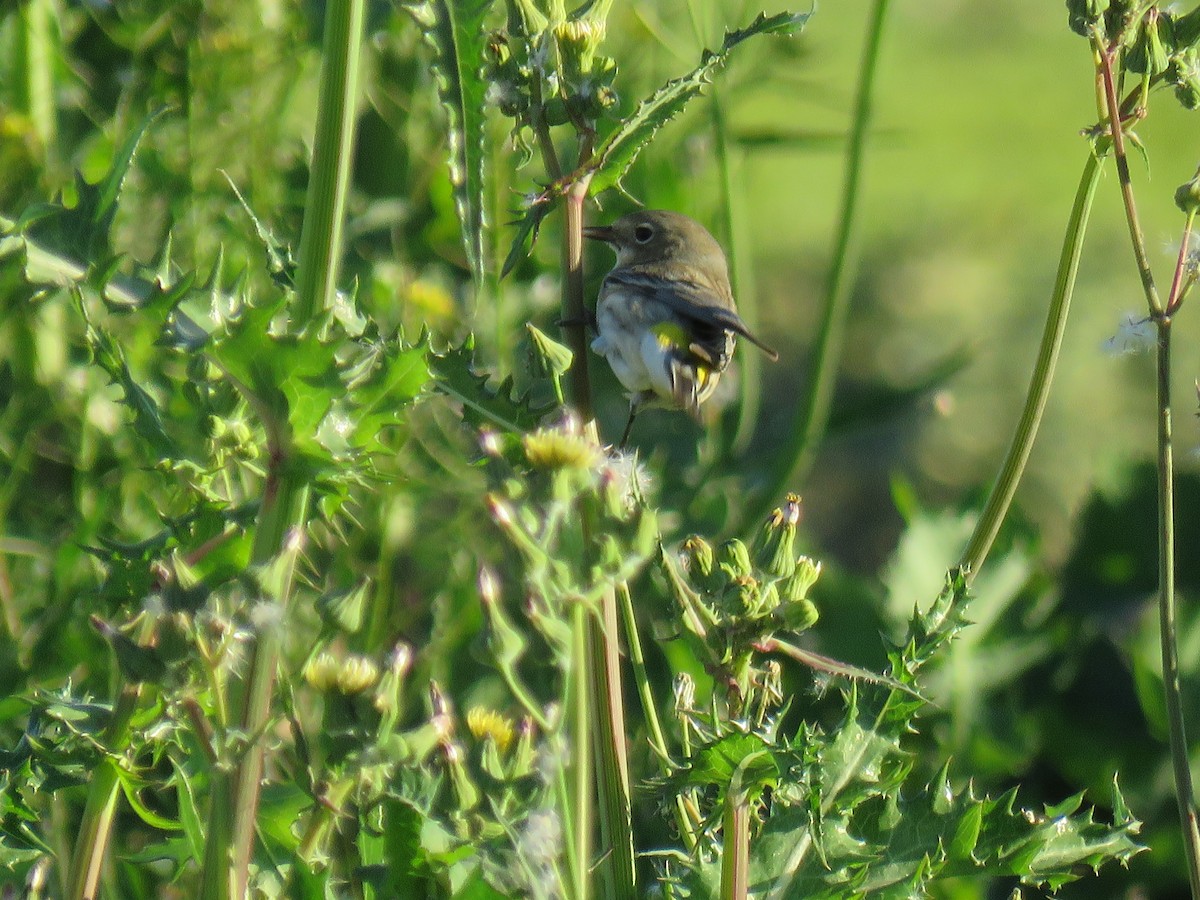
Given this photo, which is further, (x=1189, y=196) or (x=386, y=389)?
(x=1189, y=196)

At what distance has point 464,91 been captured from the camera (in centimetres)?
134

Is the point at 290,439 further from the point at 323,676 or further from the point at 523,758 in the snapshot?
the point at 523,758

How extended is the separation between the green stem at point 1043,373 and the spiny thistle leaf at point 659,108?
31cm

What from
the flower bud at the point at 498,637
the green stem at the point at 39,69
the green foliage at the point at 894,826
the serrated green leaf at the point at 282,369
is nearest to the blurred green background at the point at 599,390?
the green stem at the point at 39,69

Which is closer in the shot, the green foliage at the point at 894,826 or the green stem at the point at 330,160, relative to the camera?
the green stem at the point at 330,160

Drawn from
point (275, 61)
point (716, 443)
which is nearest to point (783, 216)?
point (716, 443)

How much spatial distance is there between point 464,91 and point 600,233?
4.55 ft

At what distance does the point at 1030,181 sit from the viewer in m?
5.62

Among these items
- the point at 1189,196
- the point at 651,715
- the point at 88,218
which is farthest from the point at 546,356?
the point at 1189,196

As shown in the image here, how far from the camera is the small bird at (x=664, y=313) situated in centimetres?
232

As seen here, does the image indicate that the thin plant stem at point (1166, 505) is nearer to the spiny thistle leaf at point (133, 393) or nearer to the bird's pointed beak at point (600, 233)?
the spiny thistle leaf at point (133, 393)

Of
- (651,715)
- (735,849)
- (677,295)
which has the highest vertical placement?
(677,295)

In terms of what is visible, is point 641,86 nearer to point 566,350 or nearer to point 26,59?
point 26,59

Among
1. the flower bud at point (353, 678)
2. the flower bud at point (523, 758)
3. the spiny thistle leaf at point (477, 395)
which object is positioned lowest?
the flower bud at point (523, 758)
